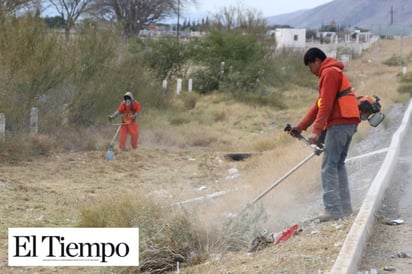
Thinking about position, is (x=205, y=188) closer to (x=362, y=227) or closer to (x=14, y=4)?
(x=362, y=227)

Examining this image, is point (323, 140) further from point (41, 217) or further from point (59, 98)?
point (59, 98)

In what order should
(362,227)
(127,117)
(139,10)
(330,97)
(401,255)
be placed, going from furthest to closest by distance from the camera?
(139,10) → (127,117) → (330,97) → (362,227) → (401,255)

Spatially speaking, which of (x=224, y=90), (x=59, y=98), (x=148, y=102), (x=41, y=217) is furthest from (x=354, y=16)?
(x=41, y=217)

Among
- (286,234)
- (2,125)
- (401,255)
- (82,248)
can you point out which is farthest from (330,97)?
(2,125)

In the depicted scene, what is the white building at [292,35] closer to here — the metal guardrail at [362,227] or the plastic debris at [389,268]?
the metal guardrail at [362,227]

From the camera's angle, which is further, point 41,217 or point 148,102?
point 148,102

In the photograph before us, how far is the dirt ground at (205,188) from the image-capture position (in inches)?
293

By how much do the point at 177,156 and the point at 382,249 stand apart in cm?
1225

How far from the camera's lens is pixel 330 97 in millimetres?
8078

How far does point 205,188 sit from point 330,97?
5.54 meters

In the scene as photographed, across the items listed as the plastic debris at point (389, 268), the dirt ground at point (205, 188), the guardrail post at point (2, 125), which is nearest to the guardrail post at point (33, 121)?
the dirt ground at point (205, 188)

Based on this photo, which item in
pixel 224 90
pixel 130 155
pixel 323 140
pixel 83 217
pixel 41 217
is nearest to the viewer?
pixel 323 140

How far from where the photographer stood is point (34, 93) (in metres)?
18.7

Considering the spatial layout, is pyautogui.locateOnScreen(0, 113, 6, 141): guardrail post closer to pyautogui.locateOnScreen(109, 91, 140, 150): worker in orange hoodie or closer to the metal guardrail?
pyautogui.locateOnScreen(109, 91, 140, 150): worker in orange hoodie
